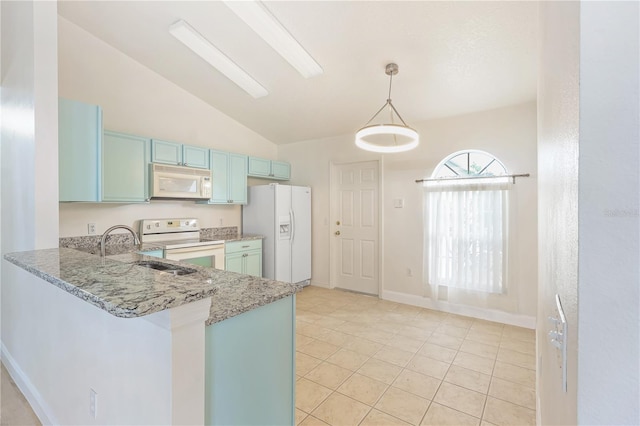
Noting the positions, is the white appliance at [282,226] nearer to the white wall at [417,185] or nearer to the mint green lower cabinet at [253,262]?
the mint green lower cabinet at [253,262]

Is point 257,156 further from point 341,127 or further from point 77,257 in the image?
point 77,257

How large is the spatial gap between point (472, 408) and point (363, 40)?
3.07 meters

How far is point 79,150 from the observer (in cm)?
268

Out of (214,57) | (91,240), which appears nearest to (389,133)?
(214,57)

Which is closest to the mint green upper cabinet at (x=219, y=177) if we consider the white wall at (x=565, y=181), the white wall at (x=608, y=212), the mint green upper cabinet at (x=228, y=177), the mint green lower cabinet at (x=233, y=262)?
the mint green upper cabinet at (x=228, y=177)

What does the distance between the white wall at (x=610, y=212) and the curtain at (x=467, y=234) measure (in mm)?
3444

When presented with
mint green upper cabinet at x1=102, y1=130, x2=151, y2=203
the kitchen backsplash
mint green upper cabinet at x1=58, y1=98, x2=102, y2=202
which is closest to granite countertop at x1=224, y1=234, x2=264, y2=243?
the kitchen backsplash

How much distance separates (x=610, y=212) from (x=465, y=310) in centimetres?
383

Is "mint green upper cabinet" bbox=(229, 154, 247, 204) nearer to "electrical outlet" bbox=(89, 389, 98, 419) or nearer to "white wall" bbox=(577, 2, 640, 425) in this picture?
"electrical outlet" bbox=(89, 389, 98, 419)

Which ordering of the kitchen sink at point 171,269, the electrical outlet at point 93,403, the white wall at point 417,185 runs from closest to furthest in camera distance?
the electrical outlet at point 93,403, the kitchen sink at point 171,269, the white wall at point 417,185

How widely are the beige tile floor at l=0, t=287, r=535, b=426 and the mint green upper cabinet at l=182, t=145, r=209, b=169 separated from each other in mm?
2371

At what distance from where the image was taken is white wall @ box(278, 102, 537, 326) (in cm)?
330

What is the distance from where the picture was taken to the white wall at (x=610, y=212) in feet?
1.23

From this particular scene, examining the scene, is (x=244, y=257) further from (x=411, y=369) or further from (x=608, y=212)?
(x=608, y=212)
